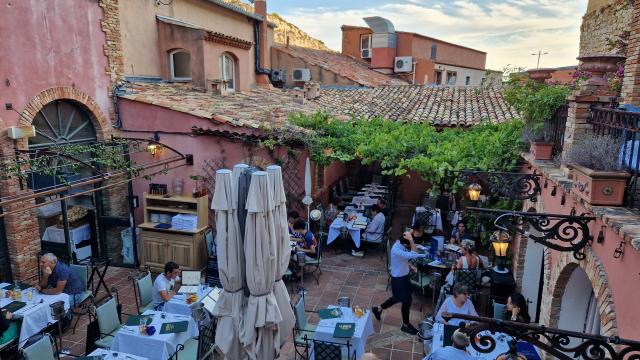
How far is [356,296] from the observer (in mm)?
8922

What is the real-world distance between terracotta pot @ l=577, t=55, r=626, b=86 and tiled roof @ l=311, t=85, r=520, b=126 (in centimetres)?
837

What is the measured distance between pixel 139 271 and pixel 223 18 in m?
10.5

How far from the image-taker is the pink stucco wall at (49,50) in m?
8.04

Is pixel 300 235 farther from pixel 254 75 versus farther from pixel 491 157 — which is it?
pixel 254 75

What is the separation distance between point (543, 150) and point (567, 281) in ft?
7.54

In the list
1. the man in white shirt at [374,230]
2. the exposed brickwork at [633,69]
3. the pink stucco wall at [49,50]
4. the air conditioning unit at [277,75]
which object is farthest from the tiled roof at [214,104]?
the exposed brickwork at [633,69]

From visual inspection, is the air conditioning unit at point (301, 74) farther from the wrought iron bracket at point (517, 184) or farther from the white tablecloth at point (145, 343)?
the white tablecloth at point (145, 343)

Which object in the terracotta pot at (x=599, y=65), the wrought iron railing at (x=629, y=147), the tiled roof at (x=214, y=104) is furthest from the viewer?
the tiled roof at (x=214, y=104)

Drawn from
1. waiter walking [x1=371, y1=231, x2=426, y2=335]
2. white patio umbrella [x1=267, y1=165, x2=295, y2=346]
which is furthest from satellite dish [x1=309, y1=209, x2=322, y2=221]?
white patio umbrella [x1=267, y1=165, x2=295, y2=346]

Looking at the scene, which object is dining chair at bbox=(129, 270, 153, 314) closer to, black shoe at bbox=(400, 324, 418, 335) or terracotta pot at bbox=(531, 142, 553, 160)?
black shoe at bbox=(400, 324, 418, 335)

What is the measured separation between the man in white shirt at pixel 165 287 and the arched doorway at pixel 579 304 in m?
6.05

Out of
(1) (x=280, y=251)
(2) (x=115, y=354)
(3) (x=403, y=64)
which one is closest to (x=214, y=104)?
(1) (x=280, y=251)

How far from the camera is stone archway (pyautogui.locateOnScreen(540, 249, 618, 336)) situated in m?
3.46

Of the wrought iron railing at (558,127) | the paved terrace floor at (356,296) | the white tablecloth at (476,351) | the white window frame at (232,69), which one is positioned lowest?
the paved terrace floor at (356,296)
